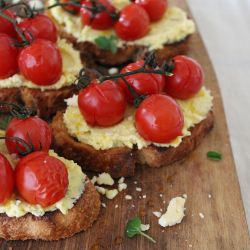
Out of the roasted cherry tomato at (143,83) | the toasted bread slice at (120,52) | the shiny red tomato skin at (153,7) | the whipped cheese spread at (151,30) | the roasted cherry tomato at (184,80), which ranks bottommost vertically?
the toasted bread slice at (120,52)

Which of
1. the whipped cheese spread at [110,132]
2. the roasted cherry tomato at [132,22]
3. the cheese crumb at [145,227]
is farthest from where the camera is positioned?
the roasted cherry tomato at [132,22]

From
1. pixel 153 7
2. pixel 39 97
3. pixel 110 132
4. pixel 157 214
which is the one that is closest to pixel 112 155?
pixel 110 132

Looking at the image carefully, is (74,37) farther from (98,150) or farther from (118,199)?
(118,199)

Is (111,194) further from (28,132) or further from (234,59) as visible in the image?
(234,59)

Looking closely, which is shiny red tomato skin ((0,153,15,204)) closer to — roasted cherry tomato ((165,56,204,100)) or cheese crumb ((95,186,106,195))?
cheese crumb ((95,186,106,195))

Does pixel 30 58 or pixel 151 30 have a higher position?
pixel 30 58

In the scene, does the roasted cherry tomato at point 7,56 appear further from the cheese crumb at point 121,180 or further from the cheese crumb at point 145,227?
Result: the cheese crumb at point 145,227

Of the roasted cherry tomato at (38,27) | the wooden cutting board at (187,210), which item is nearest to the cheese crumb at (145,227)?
the wooden cutting board at (187,210)
